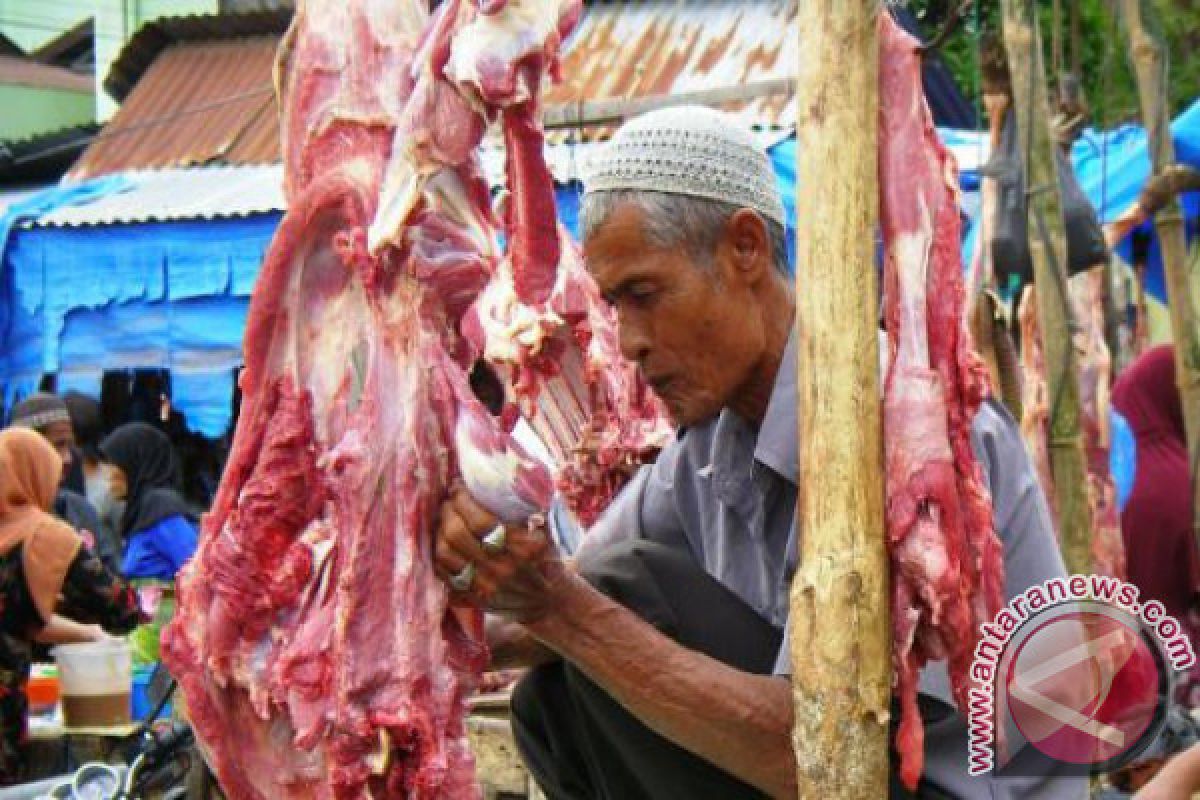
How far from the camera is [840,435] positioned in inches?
86.4

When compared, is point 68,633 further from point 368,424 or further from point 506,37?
point 506,37

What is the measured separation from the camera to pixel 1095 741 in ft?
8.55

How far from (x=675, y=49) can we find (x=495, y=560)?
9.80 meters

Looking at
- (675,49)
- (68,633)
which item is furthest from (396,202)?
(675,49)

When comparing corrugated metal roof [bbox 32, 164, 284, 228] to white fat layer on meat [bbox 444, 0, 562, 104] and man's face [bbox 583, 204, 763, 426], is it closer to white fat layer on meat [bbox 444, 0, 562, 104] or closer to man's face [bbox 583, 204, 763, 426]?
man's face [bbox 583, 204, 763, 426]

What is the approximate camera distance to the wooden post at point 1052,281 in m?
4.56

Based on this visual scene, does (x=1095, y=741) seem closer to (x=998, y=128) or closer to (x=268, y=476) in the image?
(x=268, y=476)

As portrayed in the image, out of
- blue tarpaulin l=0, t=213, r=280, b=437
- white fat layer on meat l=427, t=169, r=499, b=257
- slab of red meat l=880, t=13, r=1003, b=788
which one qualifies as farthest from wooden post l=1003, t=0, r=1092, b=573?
blue tarpaulin l=0, t=213, r=280, b=437

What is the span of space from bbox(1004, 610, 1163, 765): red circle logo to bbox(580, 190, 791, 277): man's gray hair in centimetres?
85

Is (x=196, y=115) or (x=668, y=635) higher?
(x=196, y=115)

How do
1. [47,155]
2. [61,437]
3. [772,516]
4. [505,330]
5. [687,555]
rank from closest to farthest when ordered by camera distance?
[687,555] → [772,516] → [505,330] → [61,437] → [47,155]

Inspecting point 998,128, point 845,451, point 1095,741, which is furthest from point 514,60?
point 998,128

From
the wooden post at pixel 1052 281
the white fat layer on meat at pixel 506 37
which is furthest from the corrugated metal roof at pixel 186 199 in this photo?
the white fat layer on meat at pixel 506 37

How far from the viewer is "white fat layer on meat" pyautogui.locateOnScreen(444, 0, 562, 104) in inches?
93.0
